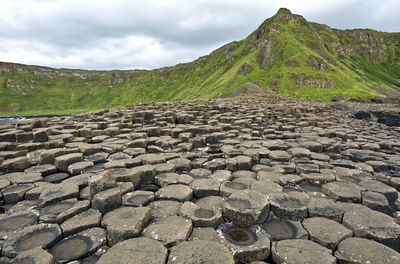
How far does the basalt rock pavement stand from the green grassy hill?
43.1 m

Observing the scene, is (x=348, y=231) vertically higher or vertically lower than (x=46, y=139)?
lower

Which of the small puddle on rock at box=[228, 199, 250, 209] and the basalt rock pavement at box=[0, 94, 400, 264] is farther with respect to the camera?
the small puddle on rock at box=[228, 199, 250, 209]

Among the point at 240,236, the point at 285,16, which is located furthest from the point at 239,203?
the point at 285,16

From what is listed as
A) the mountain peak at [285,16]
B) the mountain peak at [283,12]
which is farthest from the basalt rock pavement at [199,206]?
the mountain peak at [283,12]

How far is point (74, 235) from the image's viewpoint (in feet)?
8.62

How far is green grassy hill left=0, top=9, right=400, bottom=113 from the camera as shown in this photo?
50.5 metres

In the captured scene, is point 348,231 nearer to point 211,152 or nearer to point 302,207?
point 302,207

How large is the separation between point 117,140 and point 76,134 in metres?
1.79

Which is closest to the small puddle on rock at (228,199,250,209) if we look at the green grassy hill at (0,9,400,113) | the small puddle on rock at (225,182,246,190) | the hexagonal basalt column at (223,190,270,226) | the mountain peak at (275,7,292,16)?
the hexagonal basalt column at (223,190,270,226)

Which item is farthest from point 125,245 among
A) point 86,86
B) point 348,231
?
point 86,86

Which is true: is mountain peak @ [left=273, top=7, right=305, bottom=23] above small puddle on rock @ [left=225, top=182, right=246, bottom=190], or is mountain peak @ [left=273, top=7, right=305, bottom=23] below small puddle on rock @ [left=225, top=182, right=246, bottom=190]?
above

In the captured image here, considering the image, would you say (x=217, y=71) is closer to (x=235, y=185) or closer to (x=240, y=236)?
(x=235, y=185)

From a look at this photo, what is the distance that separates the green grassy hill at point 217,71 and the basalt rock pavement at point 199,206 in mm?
43126

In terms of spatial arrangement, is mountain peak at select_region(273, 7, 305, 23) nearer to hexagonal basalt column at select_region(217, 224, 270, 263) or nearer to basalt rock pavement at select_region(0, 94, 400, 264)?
basalt rock pavement at select_region(0, 94, 400, 264)
